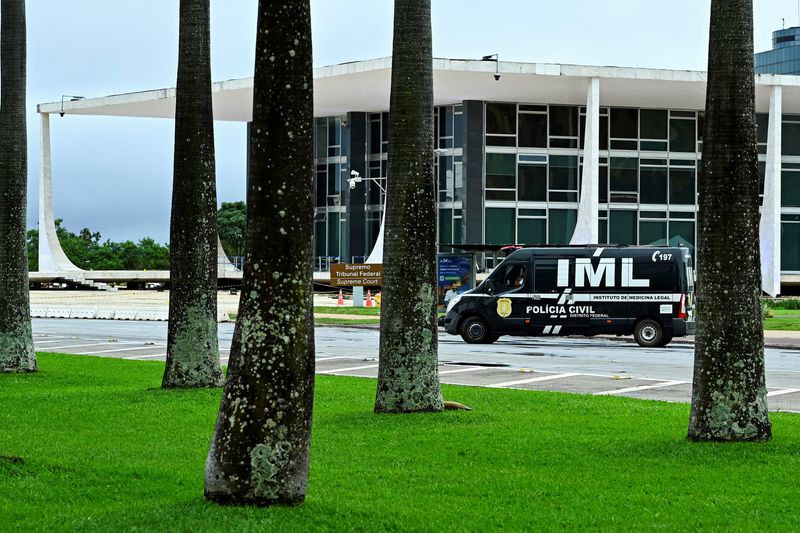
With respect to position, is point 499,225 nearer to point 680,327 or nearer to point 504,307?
point 504,307

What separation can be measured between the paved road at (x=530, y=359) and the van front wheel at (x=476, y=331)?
0.28 metres

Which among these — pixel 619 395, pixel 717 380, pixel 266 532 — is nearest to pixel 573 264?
pixel 619 395

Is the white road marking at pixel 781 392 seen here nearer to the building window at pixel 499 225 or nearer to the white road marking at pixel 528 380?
the white road marking at pixel 528 380

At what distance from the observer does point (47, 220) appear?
259 feet

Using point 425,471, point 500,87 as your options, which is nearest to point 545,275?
point 425,471

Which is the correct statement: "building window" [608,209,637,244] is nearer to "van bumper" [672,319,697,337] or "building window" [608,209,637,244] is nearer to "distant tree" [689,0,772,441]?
"van bumper" [672,319,697,337]

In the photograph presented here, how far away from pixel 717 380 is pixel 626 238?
54.8 metres

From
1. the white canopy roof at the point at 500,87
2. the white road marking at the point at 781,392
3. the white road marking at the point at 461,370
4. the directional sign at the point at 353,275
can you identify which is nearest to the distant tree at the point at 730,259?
the white road marking at the point at 781,392

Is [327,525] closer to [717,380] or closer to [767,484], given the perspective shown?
[767,484]

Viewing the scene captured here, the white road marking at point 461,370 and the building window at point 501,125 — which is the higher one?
the building window at point 501,125

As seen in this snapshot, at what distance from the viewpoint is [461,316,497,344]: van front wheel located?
31.8 metres

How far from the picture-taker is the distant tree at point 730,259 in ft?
35.2

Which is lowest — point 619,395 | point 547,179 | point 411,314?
point 619,395

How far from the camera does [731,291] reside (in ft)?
35.1
